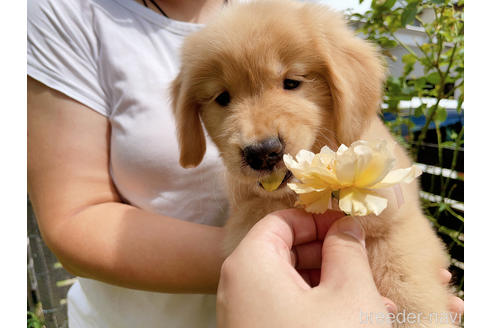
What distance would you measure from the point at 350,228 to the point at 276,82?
19.5 inches

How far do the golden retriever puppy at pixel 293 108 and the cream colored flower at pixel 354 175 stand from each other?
7.8 inches

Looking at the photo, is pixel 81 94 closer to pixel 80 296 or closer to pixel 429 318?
pixel 80 296

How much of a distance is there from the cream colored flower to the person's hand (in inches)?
3.7

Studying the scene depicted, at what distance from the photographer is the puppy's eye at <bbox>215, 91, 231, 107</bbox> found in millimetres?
1183

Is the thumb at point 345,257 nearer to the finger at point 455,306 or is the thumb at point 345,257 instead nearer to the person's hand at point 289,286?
the person's hand at point 289,286

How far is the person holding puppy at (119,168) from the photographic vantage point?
1.16 m

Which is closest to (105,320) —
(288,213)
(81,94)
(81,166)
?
(81,166)

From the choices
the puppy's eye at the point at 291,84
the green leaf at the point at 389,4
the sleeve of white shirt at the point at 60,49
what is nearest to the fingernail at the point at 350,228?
the puppy's eye at the point at 291,84

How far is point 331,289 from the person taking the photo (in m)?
0.68

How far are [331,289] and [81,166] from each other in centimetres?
94

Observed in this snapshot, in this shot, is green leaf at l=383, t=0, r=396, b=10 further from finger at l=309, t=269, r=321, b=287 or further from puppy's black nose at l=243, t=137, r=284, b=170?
finger at l=309, t=269, r=321, b=287

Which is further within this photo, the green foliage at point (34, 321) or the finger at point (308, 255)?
the green foliage at point (34, 321)

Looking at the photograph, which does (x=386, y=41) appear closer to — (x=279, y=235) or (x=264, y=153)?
(x=264, y=153)

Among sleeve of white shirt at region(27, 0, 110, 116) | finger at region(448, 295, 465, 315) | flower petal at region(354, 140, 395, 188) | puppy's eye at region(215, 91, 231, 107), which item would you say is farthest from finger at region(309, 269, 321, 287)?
sleeve of white shirt at region(27, 0, 110, 116)
